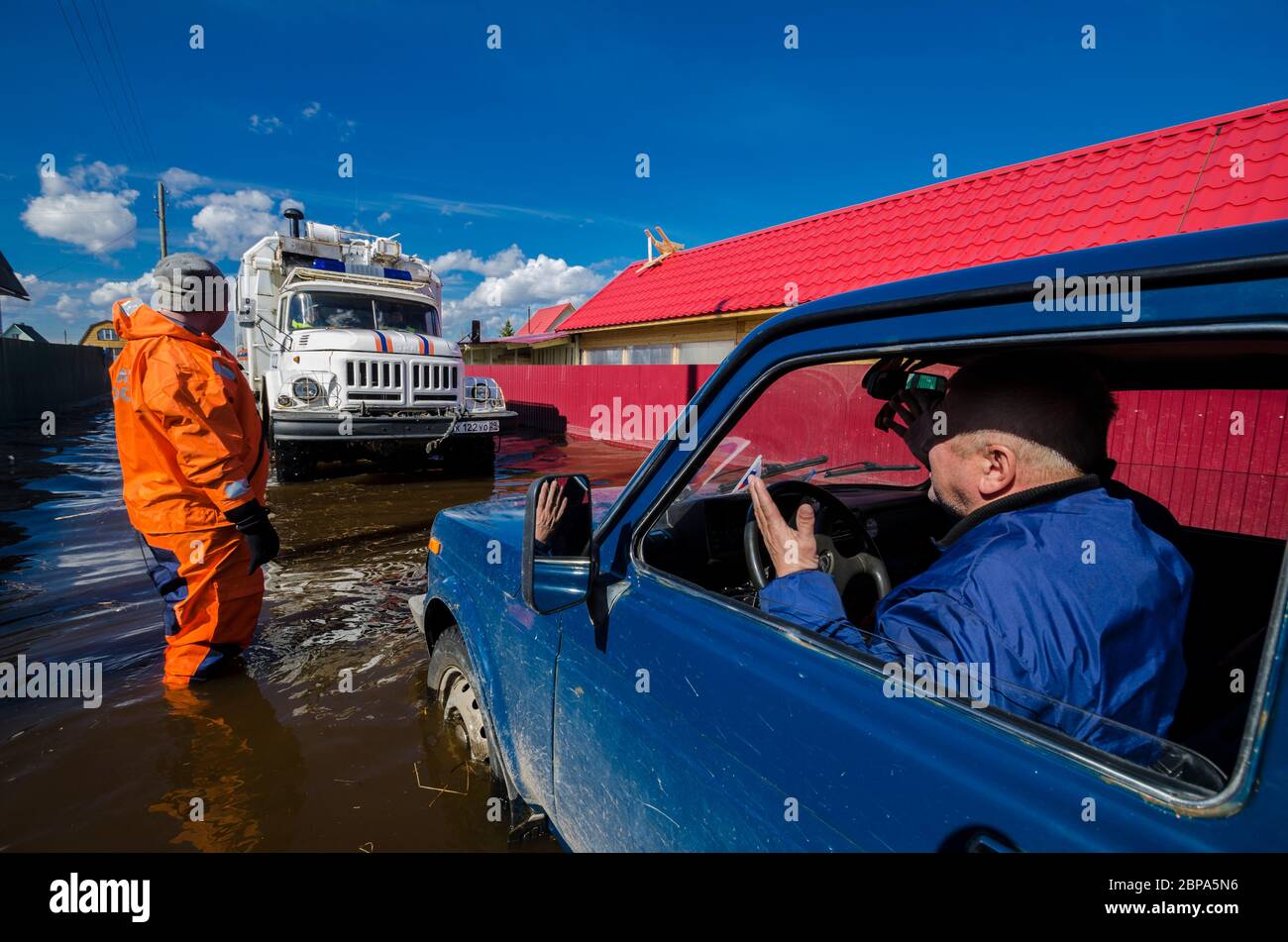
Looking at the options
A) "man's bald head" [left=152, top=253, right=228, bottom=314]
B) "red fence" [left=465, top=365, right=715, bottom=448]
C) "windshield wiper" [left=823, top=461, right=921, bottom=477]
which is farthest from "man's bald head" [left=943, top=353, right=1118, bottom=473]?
"red fence" [left=465, top=365, right=715, bottom=448]

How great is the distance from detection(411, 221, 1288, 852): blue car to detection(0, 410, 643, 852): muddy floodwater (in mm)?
369

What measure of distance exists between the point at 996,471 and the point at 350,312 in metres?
9.69

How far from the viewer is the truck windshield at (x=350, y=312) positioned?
9016mm

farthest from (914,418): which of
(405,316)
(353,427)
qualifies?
(405,316)

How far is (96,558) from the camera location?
532 cm

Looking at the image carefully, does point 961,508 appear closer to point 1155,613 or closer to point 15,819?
point 1155,613

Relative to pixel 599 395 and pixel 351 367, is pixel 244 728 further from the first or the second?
pixel 599 395

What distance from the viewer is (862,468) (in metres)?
2.39

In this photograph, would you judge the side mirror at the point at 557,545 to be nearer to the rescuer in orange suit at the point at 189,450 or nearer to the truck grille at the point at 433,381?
the rescuer in orange suit at the point at 189,450

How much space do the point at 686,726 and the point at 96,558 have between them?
619 cm

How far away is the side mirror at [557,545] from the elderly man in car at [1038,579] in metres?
0.46

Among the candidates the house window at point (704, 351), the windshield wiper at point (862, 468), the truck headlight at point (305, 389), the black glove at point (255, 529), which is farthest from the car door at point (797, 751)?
the house window at point (704, 351)

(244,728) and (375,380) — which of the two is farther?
(375,380)
